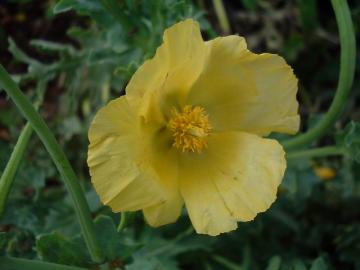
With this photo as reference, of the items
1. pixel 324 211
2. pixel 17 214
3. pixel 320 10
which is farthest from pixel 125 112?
pixel 320 10

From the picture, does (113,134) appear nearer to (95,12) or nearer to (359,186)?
(95,12)

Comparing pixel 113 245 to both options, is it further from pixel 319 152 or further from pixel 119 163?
pixel 319 152

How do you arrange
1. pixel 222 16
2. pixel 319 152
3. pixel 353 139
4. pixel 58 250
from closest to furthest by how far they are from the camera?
pixel 58 250, pixel 353 139, pixel 319 152, pixel 222 16

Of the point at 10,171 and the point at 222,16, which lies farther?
the point at 222,16

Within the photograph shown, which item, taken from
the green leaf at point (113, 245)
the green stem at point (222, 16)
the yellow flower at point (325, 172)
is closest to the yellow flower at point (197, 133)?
the green leaf at point (113, 245)

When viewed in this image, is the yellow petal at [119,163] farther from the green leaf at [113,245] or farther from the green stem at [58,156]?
the green leaf at [113,245]

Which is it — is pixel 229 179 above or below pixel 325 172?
above

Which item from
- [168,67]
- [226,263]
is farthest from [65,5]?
[226,263]
